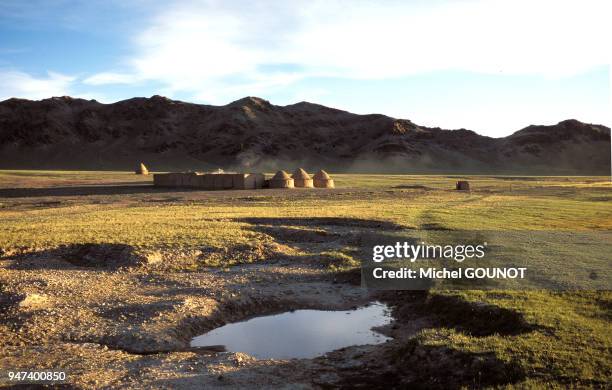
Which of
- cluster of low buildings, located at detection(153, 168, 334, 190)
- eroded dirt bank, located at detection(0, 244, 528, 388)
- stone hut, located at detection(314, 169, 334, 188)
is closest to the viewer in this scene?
eroded dirt bank, located at detection(0, 244, 528, 388)

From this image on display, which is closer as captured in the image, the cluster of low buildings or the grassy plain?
the grassy plain

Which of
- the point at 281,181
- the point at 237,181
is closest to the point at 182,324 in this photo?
the point at 237,181

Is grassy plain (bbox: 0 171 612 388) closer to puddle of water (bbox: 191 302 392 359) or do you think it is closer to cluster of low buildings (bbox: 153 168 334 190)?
puddle of water (bbox: 191 302 392 359)

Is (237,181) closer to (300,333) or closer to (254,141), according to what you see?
(300,333)

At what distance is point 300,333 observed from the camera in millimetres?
13281

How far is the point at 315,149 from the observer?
168500 mm

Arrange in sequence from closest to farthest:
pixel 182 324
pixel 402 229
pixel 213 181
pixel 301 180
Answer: pixel 182 324 < pixel 402 229 < pixel 213 181 < pixel 301 180

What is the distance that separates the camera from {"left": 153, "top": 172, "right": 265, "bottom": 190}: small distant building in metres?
56.1

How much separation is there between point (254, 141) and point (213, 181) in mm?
104083

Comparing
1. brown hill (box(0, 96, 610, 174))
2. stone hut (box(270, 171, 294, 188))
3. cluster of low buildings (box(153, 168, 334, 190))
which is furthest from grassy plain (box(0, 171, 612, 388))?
brown hill (box(0, 96, 610, 174))

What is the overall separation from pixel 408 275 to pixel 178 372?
9269 mm

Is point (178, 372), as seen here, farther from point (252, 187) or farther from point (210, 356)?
point (252, 187)

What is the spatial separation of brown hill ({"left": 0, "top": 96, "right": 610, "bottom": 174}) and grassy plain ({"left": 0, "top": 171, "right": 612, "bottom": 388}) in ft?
356

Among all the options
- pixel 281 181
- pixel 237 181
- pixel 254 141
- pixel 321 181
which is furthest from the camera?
pixel 254 141
